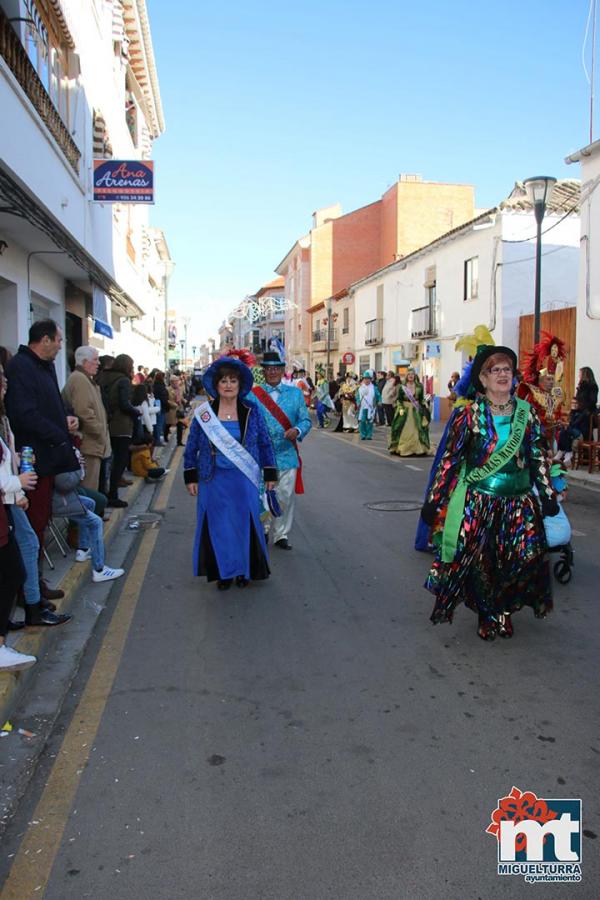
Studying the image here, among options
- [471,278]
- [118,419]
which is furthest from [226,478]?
[471,278]

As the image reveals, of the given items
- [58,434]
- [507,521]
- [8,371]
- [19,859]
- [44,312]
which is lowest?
[19,859]

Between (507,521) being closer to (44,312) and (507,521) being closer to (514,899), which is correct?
(514,899)

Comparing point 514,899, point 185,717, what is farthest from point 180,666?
point 514,899

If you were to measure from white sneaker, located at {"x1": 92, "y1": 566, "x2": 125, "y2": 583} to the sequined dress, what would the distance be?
2731mm

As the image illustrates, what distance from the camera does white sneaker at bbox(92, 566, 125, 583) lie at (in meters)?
5.97

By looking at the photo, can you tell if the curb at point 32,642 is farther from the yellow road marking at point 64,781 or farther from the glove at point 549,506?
the glove at point 549,506

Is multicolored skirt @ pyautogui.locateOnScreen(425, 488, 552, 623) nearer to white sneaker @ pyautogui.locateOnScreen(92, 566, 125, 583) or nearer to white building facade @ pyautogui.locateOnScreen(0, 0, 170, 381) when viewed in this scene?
white sneaker @ pyautogui.locateOnScreen(92, 566, 125, 583)

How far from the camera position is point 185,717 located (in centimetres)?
369

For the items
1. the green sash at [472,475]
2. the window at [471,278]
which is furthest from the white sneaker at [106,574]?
the window at [471,278]

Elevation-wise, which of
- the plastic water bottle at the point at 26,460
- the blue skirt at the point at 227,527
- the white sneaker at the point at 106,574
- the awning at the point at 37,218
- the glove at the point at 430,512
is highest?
the awning at the point at 37,218

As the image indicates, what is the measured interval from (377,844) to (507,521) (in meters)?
2.30

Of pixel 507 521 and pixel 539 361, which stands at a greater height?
pixel 539 361

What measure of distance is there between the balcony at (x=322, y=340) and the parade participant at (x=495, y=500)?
4236 centimetres

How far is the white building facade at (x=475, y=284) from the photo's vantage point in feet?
72.4
